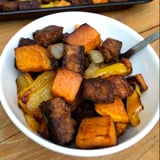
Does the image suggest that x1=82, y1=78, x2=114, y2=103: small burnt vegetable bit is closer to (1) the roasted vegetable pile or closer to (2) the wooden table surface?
(1) the roasted vegetable pile

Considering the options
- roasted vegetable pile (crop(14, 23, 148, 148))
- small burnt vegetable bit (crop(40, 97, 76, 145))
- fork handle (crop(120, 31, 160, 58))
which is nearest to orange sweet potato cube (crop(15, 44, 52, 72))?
roasted vegetable pile (crop(14, 23, 148, 148))

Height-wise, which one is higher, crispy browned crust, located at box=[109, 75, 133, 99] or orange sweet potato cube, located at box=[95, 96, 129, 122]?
crispy browned crust, located at box=[109, 75, 133, 99]

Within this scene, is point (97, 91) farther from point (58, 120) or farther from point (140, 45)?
point (140, 45)

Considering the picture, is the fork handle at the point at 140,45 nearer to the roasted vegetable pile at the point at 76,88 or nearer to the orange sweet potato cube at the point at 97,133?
the roasted vegetable pile at the point at 76,88

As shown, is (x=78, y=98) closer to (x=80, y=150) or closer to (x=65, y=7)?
(x=80, y=150)

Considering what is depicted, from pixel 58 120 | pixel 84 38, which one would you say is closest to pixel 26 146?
pixel 58 120

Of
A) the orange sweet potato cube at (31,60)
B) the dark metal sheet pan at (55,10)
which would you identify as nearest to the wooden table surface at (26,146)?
the dark metal sheet pan at (55,10)
